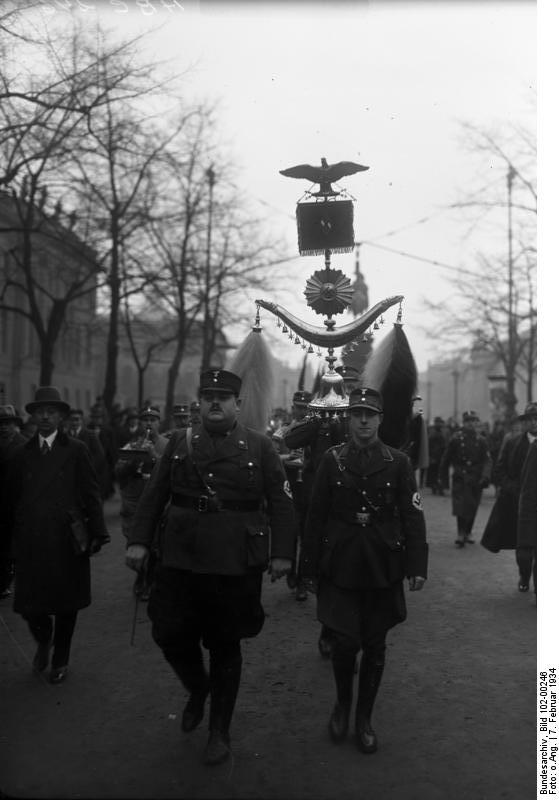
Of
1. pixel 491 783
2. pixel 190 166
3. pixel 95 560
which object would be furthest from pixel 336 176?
pixel 190 166

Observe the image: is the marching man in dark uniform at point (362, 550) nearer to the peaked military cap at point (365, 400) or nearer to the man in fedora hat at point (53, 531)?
the peaked military cap at point (365, 400)

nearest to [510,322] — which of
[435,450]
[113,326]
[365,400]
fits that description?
[435,450]

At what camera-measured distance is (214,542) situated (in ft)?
14.6

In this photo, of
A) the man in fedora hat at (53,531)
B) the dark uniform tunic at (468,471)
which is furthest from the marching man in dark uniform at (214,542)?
the dark uniform tunic at (468,471)

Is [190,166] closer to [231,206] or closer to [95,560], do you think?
[231,206]

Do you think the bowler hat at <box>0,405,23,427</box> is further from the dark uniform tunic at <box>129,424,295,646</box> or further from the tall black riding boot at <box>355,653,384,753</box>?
the tall black riding boot at <box>355,653,384,753</box>

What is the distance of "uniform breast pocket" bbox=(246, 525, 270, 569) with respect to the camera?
449cm

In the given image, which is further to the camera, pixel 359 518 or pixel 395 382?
pixel 395 382

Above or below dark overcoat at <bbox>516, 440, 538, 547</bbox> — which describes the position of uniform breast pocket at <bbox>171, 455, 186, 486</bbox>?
above

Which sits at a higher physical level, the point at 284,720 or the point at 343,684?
the point at 343,684

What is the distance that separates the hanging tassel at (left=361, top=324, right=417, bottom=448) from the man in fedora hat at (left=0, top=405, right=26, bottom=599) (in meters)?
3.50

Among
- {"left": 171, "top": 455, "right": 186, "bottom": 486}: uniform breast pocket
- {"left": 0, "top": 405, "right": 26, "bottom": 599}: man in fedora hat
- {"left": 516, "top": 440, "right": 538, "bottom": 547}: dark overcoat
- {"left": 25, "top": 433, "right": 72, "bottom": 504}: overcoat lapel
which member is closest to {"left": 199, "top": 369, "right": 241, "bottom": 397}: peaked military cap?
{"left": 171, "top": 455, "right": 186, "bottom": 486}: uniform breast pocket

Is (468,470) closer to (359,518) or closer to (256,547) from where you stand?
(359,518)

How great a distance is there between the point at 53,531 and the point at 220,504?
1.78 metres
